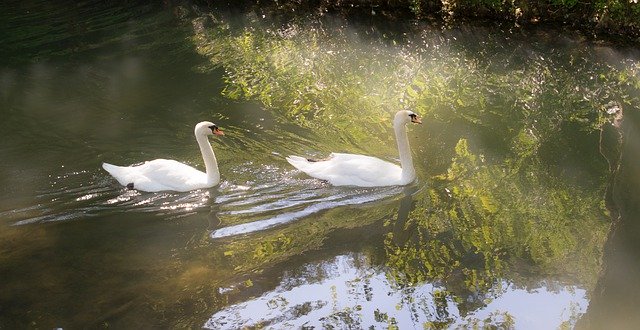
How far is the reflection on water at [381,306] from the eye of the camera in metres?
6.84

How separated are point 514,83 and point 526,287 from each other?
6853 mm

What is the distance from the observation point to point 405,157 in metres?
9.44

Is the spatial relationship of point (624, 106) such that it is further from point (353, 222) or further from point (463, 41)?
point (353, 222)

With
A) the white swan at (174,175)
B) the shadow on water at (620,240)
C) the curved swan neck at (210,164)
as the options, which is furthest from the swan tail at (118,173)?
the shadow on water at (620,240)

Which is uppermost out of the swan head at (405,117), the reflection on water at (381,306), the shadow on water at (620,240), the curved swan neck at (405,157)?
the swan head at (405,117)

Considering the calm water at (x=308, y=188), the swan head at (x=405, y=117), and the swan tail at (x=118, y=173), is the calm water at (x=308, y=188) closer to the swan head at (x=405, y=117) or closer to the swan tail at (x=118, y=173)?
the swan tail at (x=118, y=173)

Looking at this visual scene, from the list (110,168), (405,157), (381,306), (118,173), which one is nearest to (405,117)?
(405,157)

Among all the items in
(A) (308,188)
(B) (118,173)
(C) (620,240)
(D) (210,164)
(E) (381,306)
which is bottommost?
(E) (381,306)

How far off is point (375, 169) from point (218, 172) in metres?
1.97

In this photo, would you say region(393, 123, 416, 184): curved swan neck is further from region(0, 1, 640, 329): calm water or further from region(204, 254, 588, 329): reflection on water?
region(204, 254, 588, 329): reflection on water

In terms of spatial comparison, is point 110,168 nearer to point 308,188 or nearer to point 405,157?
point 308,188

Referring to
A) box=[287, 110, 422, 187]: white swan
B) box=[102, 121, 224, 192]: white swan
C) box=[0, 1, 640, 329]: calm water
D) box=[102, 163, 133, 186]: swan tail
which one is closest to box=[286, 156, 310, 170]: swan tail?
box=[0, 1, 640, 329]: calm water

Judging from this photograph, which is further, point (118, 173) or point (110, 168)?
point (110, 168)

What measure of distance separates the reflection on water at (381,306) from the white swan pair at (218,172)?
6.77 feet
